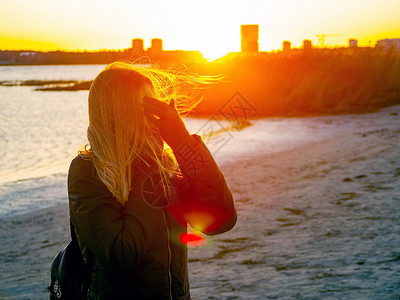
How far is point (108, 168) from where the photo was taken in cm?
165

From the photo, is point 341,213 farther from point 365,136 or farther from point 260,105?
point 260,105

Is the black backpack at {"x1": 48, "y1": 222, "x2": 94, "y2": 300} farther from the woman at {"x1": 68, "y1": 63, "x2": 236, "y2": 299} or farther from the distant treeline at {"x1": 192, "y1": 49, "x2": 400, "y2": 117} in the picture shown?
the distant treeline at {"x1": 192, "y1": 49, "x2": 400, "y2": 117}

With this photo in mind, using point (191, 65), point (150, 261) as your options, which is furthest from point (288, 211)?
point (150, 261)

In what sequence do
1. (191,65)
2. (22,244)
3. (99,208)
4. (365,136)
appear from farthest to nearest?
(365,136), (22,244), (191,65), (99,208)

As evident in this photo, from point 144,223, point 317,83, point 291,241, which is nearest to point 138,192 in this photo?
point 144,223

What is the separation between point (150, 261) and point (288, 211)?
224 inches

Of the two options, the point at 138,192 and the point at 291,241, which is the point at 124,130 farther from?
the point at 291,241

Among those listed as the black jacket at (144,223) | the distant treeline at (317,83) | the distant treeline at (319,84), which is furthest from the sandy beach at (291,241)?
the distant treeline at (317,83)

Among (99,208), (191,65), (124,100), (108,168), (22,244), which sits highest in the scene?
(191,65)

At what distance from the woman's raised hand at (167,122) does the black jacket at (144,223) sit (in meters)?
0.04

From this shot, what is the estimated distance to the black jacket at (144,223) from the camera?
1617 mm

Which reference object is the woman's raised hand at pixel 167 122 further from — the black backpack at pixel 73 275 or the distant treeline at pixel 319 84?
the distant treeline at pixel 319 84

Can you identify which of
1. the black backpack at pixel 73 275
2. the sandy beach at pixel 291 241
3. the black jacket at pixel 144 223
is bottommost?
the sandy beach at pixel 291 241

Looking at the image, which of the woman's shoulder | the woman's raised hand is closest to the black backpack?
the woman's shoulder
